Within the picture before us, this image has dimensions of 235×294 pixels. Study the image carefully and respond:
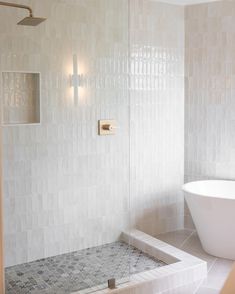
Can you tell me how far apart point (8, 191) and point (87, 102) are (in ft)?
3.72

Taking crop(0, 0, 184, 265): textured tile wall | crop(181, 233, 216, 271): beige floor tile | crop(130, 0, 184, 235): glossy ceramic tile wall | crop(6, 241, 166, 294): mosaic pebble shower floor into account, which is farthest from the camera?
crop(130, 0, 184, 235): glossy ceramic tile wall

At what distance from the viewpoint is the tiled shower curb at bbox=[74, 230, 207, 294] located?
3.52m

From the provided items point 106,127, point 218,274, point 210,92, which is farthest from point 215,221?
point 210,92

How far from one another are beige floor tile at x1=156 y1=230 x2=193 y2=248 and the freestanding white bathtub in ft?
1.24

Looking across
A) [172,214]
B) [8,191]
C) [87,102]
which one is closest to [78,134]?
[87,102]

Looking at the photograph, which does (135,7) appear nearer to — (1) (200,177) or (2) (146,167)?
(2) (146,167)

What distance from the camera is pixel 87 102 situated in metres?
4.21

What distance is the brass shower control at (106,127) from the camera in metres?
4.37

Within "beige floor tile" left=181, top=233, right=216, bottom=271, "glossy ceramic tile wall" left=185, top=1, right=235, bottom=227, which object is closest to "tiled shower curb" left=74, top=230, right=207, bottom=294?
"beige floor tile" left=181, top=233, right=216, bottom=271

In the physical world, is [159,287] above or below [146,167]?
below

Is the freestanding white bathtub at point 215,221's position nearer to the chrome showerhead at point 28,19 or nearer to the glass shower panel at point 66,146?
the glass shower panel at point 66,146

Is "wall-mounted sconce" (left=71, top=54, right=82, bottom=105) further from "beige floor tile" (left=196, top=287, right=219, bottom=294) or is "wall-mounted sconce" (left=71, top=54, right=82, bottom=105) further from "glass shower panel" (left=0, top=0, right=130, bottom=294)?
"beige floor tile" (left=196, top=287, right=219, bottom=294)

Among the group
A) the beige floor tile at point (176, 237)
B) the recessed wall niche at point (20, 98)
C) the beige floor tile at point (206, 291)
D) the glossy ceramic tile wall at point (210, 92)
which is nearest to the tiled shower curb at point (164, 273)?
the beige floor tile at point (206, 291)

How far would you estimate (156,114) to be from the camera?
16.3 feet
